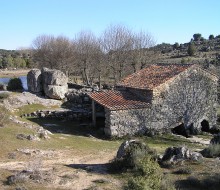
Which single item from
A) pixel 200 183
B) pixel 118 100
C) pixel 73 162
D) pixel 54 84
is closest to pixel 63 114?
pixel 54 84

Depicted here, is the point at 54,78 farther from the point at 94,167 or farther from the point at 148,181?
the point at 148,181

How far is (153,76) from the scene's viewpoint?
93.9ft

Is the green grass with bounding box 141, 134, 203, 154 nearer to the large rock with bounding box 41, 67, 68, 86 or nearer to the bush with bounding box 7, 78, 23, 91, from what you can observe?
the large rock with bounding box 41, 67, 68, 86

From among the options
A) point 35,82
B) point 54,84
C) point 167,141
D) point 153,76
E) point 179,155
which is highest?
point 153,76

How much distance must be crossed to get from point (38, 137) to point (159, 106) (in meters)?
9.82

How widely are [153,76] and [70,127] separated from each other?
7683mm

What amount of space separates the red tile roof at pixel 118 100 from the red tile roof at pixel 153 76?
3.75 ft

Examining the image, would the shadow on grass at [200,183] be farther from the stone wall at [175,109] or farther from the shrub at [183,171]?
the stone wall at [175,109]

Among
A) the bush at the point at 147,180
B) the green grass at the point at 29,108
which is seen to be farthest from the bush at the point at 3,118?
the bush at the point at 147,180

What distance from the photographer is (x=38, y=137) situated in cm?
2005

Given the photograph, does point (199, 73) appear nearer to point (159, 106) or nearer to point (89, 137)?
point (159, 106)

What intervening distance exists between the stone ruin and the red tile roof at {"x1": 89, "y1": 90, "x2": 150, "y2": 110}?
6968mm

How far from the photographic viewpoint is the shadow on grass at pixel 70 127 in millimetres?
24844

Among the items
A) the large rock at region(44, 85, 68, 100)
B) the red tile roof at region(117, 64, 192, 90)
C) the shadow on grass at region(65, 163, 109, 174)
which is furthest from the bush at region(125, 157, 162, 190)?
the large rock at region(44, 85, 68, 100)
